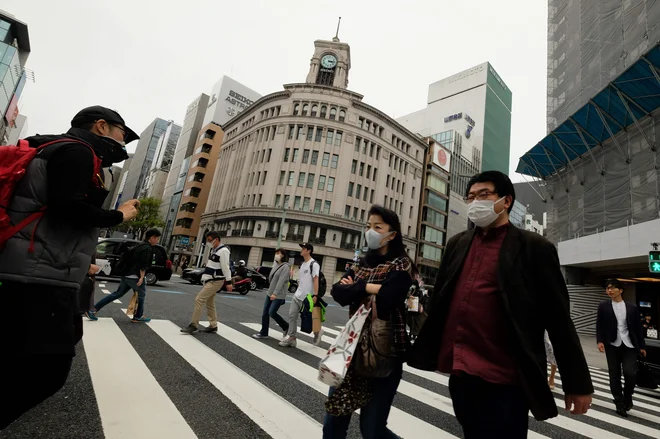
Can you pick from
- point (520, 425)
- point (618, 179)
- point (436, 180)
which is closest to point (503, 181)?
point (520, 425)

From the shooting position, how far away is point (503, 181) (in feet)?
6.66

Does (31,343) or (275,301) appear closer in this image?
(31,343)

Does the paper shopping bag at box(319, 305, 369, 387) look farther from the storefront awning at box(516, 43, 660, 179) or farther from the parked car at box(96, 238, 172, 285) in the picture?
the storefront awning at box(516, 43, 660, 179)

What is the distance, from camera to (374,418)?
199 centimetres

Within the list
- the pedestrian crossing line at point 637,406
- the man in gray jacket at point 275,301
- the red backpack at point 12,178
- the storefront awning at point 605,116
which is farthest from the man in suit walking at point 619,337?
the storefront awning at point 605,116

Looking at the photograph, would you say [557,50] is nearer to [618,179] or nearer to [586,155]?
[586,155]

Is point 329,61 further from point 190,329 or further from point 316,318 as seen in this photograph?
point 190,329

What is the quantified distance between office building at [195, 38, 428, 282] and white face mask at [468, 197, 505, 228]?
34.9 metres

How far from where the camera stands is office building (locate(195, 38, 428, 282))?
39750 millimetres

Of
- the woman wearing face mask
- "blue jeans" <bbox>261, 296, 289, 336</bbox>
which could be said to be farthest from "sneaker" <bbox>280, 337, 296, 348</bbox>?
the woman wearing face mask

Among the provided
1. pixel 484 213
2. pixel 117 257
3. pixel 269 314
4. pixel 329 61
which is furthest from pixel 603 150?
pixel 329 61

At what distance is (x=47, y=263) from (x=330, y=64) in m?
55.2

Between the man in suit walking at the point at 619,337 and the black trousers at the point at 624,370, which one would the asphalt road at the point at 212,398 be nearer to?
the black trousers at the point at 624,370

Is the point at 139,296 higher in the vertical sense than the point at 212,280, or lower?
lower
